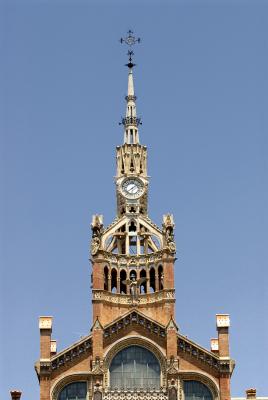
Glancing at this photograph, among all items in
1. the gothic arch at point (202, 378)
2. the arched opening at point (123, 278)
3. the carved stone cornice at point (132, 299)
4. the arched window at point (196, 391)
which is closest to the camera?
the arched window at point (196, 391)

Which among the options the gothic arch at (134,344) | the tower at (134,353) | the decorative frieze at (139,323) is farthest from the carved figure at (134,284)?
the gothic arch at (134,344)

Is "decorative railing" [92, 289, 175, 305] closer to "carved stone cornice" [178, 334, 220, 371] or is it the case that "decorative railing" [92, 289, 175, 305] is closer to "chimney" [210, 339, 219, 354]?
"carved stone cornice" [178, 334, 220, 371]

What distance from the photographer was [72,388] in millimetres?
107562

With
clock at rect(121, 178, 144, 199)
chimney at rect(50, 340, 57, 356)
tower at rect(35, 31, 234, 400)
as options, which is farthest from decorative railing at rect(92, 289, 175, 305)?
clock at rect(121, 178, 144, 199)

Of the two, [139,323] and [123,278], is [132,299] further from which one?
[139,323]

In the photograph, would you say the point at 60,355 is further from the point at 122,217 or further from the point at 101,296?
the point at 122,217

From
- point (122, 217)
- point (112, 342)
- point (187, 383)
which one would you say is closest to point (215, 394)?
point (187, 383)

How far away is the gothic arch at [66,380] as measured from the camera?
107m

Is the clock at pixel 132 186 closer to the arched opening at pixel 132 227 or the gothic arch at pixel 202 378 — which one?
the arched opening at pixel 132 227

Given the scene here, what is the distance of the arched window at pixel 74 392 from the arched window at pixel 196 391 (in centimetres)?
884

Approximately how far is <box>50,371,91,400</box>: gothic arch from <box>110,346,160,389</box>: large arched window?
7.52 ft

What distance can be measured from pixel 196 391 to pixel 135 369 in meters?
5.72

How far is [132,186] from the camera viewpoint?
124 m

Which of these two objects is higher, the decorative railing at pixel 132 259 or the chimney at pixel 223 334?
the decorative railing at pixel 132 259
